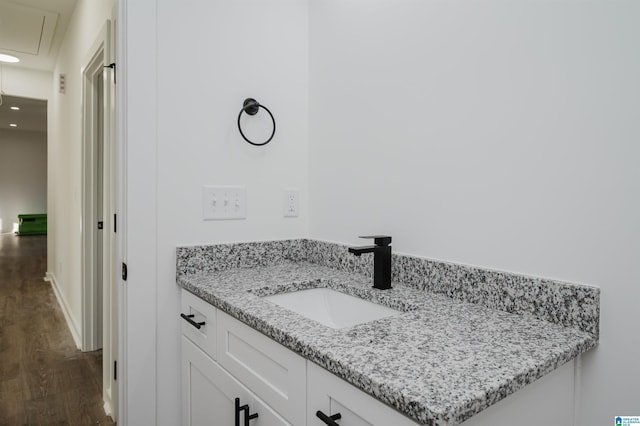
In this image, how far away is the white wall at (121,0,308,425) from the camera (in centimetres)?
135

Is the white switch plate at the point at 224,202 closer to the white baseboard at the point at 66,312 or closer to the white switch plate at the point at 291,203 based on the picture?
the white switch plate at the point at 291,203

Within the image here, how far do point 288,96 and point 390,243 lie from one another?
2.64 ft

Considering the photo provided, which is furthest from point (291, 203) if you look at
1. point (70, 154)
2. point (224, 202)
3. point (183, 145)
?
point (70, 154)

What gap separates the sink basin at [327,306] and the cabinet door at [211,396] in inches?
10.8

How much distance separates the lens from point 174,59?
1.42 m

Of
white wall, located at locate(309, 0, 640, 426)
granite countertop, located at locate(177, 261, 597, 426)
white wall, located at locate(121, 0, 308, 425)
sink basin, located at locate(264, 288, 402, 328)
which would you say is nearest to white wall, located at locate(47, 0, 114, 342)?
white wall, located at locate(121, 0, 308, 425)

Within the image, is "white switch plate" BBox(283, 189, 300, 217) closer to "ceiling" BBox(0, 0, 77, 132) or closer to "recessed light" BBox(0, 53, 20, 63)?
"ceiling" BBox(0, 0, 77, 132)

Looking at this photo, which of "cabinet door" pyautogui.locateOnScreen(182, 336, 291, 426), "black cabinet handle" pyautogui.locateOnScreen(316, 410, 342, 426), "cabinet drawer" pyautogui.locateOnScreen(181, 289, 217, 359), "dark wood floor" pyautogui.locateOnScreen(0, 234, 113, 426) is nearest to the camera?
"black cabinet handle" pyautogui.locateOnScreen(316, 410, 342, 426)

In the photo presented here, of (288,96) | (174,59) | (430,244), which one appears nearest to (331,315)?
(430,244)

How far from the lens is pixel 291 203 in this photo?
1.72 metres

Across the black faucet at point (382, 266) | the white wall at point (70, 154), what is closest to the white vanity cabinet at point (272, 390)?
the black faucet at point (382, 266)

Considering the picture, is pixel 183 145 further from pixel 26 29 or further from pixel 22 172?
pixel 22 172

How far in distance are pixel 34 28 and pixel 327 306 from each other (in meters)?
3.78

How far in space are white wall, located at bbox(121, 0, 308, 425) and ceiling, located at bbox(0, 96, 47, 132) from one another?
16.7ft
